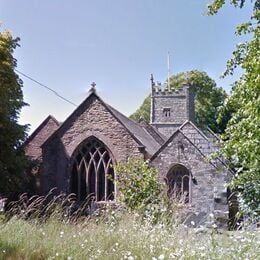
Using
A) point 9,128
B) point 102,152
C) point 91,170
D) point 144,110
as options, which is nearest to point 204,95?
point 144,110

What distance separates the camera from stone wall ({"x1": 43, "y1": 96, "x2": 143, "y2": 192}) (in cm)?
2322

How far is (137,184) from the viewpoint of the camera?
52.1 feet

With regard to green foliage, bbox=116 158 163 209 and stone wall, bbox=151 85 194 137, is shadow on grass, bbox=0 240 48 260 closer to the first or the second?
green foliage, bbox=116 158 163 209

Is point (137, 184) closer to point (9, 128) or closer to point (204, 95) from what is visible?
point (9, 128)

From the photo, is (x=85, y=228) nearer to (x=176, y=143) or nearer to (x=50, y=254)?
(x=50, y=254)

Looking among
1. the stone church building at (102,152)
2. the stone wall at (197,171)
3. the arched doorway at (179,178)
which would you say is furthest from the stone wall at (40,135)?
the arched doorway at (179,178)

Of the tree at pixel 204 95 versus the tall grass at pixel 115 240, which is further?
the tree at pixel 204 95

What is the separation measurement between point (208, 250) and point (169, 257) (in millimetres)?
484

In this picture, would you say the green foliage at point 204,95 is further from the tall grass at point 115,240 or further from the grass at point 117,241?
the grass at point 117,241

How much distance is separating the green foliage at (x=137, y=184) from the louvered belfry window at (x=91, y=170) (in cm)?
627

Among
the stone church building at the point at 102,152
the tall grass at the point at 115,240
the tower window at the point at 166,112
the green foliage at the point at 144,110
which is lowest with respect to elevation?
the tall grass at the point at 115,240

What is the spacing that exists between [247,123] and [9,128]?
16.4m

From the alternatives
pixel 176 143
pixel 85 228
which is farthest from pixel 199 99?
pixel 85 228

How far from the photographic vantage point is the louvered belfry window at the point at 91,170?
23328 mm
